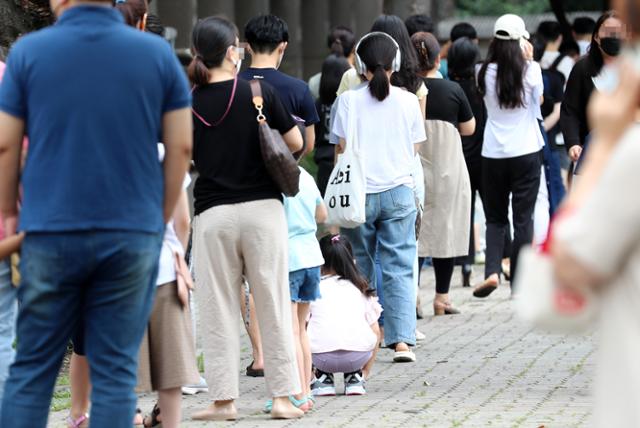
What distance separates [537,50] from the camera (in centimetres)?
1602

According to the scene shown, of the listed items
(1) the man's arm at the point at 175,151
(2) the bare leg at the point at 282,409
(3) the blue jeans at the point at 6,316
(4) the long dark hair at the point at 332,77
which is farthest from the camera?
(4) the long dark hair at the point at 332,77

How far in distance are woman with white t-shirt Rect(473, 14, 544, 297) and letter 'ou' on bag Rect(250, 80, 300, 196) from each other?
454cm

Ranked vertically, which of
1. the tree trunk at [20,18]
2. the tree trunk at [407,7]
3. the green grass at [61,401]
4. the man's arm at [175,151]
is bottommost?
→ the green grass at [61,401]

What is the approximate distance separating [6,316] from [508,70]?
5885 millimetres

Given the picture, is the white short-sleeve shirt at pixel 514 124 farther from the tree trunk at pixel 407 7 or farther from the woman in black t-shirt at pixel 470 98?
the tree trunk at pixel 407 7

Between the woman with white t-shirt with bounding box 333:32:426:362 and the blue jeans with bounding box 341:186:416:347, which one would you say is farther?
the blue jeans with bounding box 341:186:416:347

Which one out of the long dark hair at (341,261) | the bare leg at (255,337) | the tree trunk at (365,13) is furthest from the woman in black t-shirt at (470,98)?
the tree trunk at (365,13)

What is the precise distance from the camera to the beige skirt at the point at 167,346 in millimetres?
6008

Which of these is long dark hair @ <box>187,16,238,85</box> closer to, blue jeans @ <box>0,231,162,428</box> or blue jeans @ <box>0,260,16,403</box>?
blue jeans @ <box>0,260,16,403</box>

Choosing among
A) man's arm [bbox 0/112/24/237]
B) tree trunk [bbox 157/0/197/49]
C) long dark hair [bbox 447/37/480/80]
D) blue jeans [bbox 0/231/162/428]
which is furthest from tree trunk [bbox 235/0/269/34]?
blue jeans [bbox 0/231/162/428]

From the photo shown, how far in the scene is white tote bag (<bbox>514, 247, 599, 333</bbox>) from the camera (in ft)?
10.3

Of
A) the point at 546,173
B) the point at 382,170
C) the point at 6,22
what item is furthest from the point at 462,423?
the point at 546,173

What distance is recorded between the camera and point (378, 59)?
341 inches

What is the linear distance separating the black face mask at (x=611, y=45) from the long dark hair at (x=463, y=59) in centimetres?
312
